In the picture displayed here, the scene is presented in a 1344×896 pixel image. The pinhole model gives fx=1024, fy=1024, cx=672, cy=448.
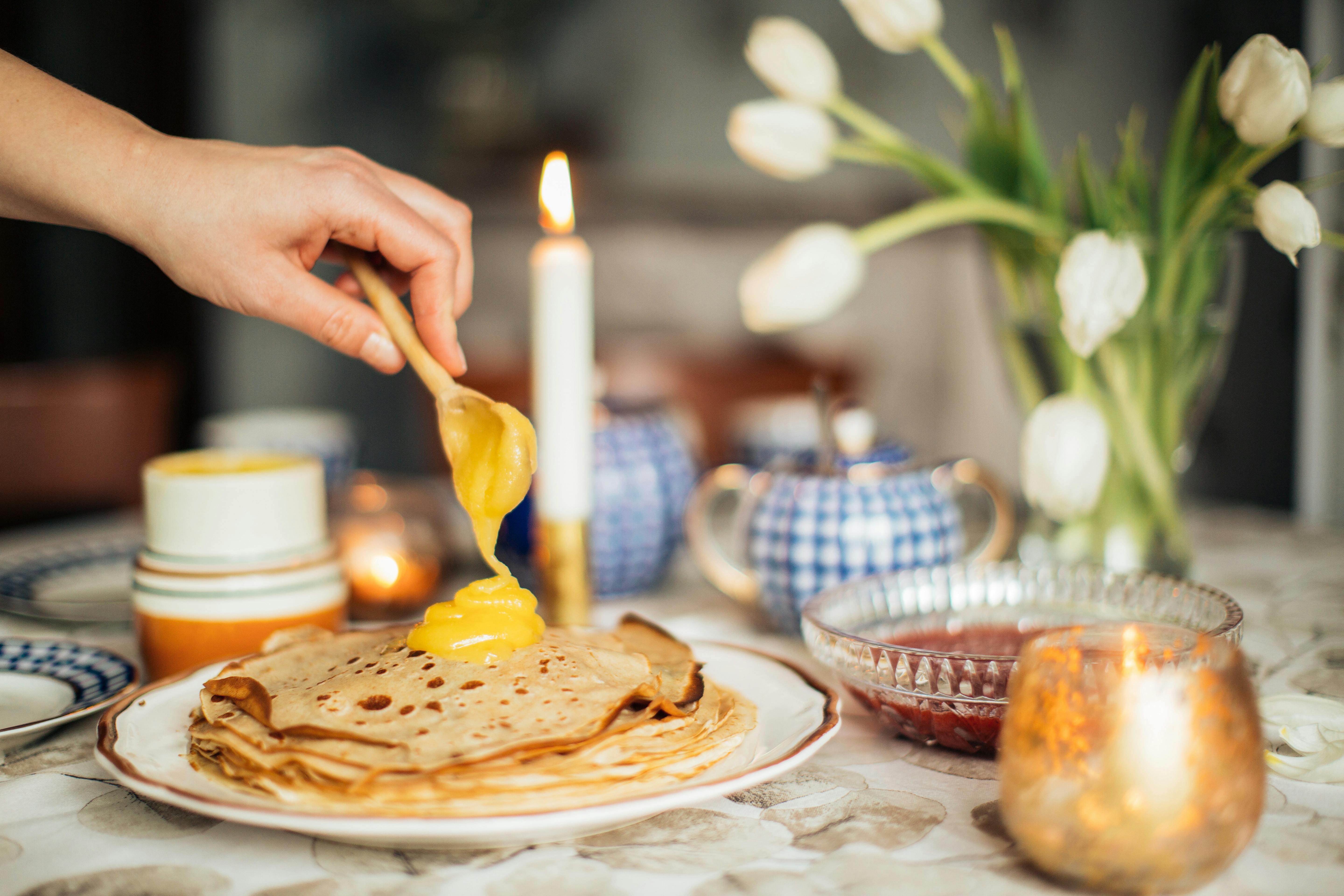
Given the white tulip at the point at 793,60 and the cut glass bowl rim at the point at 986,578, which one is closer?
the cut glass bowl rim at the point at 986,578

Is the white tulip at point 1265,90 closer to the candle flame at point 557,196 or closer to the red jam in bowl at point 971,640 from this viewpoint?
the red jam in bowl at point 971,640

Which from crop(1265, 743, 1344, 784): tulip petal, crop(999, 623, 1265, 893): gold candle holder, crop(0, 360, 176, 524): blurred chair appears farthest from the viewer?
crop(0, 360, 176, 524): blurred chair

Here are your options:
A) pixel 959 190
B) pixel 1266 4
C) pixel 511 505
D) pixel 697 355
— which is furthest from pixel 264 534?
pixel 697 355

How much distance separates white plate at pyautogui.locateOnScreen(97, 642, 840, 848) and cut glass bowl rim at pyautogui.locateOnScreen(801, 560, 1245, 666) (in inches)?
1.8

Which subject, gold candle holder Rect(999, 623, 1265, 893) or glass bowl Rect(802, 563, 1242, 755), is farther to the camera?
glass bowl Rect(802, 563, 1242, 755)

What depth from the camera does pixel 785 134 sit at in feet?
2.86

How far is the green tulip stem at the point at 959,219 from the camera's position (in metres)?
0.80

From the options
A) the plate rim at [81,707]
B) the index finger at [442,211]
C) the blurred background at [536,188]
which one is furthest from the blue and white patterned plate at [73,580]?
the blurred background at [536,188]

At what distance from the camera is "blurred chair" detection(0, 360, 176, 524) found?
224cm

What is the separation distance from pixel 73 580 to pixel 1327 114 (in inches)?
47.0

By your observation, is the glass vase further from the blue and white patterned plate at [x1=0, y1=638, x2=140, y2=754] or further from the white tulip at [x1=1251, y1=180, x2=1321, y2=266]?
the blue and white patterned plate at [x1=0, y1=638, x2=140, y2=754]

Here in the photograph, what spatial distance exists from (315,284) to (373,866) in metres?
0.42

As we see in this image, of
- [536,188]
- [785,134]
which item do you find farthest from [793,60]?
[536,188]

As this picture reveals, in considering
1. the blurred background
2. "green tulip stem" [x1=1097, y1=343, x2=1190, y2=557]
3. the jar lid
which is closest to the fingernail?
the jar lid
